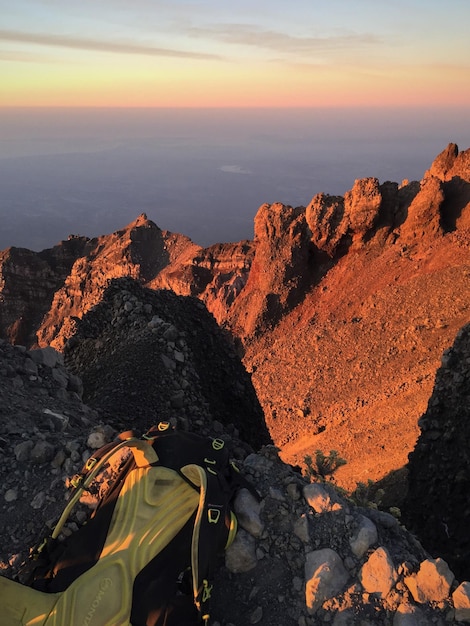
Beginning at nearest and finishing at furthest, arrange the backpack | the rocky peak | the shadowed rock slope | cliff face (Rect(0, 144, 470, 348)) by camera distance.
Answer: the backpack, the shadowed rock slope, the rocky peak, cliff face (Rect(0, 144, 470, 348))

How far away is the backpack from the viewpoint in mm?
2963

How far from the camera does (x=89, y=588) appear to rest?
305 centimetres

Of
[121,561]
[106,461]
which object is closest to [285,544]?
[121,561]

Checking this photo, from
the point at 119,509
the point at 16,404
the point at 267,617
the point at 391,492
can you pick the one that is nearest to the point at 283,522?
the point at 267,617

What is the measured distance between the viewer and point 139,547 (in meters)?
3.20

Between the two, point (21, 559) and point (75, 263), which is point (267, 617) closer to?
point (21, 559)

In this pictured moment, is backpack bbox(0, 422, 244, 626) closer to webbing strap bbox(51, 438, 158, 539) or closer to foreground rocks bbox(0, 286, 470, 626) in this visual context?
webbing strap bbox(51, 438, 158, 539)

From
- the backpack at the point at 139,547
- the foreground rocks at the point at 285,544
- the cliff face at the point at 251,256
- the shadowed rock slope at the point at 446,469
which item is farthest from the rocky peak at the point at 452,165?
the backpack at the point at 139,547

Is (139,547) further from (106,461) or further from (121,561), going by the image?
(106,461)

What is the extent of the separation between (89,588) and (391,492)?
256 inches

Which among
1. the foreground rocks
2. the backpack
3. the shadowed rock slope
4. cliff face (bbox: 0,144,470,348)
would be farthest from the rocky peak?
the backpack

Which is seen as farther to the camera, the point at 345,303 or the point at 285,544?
the point at 345,303

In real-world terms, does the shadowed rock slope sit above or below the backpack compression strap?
below

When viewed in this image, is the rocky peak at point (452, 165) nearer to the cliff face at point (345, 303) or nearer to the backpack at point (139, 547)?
the cliff face at point (345, 303)
